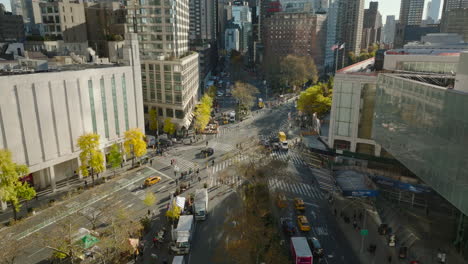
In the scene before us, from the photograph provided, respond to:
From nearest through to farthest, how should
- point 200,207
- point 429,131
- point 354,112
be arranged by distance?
point 429,131 → point 200,207 → point 354,112

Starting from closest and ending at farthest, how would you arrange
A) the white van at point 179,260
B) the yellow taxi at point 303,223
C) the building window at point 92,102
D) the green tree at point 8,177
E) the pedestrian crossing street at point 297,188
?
the white van at point 179,260 → the green tree at point 8,177 → the yellow taxi at point 303,223 → the pedestrian crossing street at point 297,188 → the building window at point 92,102

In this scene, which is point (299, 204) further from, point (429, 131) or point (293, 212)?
point (429, 131)

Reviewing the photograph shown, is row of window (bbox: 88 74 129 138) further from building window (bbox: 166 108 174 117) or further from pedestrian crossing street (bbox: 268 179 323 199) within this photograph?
pedestrian crossing street (bbox: 268 179 323 199)

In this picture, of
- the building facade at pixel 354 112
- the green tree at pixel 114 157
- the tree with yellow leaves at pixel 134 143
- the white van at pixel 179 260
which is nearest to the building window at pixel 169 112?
the tree with yellow leaves at pixel 134 143

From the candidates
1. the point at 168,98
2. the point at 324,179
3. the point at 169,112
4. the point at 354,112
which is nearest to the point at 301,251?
the point at 324,179

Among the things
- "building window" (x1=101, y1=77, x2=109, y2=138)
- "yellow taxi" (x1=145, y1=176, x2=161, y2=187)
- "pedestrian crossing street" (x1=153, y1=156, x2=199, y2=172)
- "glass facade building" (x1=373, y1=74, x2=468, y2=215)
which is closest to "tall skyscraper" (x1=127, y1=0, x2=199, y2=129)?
"pedestrian crossing street" (x1=153, y1=156, x2=199, y2=172)

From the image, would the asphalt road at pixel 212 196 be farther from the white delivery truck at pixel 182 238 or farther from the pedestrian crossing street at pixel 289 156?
the white delivery truck at pixel 182 238
